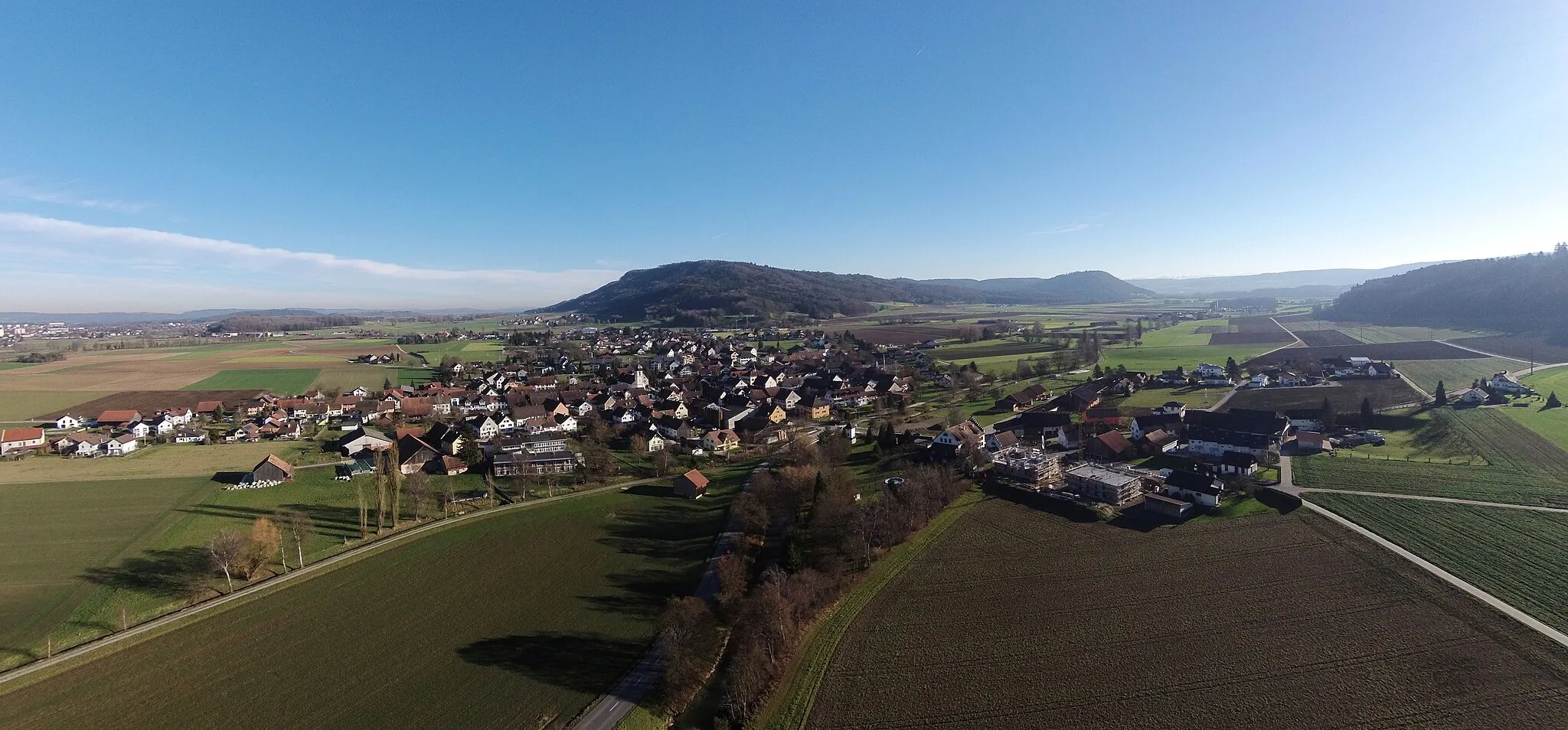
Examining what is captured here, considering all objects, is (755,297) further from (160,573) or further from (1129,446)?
(160,573)

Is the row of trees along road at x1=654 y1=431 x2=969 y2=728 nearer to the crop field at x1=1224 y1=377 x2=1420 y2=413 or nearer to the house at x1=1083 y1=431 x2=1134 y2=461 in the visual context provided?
the house at x1=1083 y1=431 x2=1134 y2=461

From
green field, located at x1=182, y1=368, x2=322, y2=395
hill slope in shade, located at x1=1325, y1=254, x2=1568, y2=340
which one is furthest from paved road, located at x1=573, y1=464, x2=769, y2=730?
hill slope in shade, located at x1=1325, y1=254, x2=1568, y2=340

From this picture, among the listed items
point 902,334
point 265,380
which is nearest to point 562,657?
point 265,380

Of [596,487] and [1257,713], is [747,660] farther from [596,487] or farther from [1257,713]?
[596,487]

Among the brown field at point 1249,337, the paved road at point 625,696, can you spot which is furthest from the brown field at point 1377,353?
the paved road at point 625,696

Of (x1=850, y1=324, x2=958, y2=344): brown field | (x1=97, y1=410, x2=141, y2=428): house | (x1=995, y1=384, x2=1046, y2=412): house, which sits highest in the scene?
(x1=850, y1=324, x2=958, y2=344): brown field

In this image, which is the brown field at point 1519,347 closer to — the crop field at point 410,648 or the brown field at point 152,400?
the crop field at point 410,648

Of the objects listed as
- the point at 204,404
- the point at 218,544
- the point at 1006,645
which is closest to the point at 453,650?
the point at 218,544
